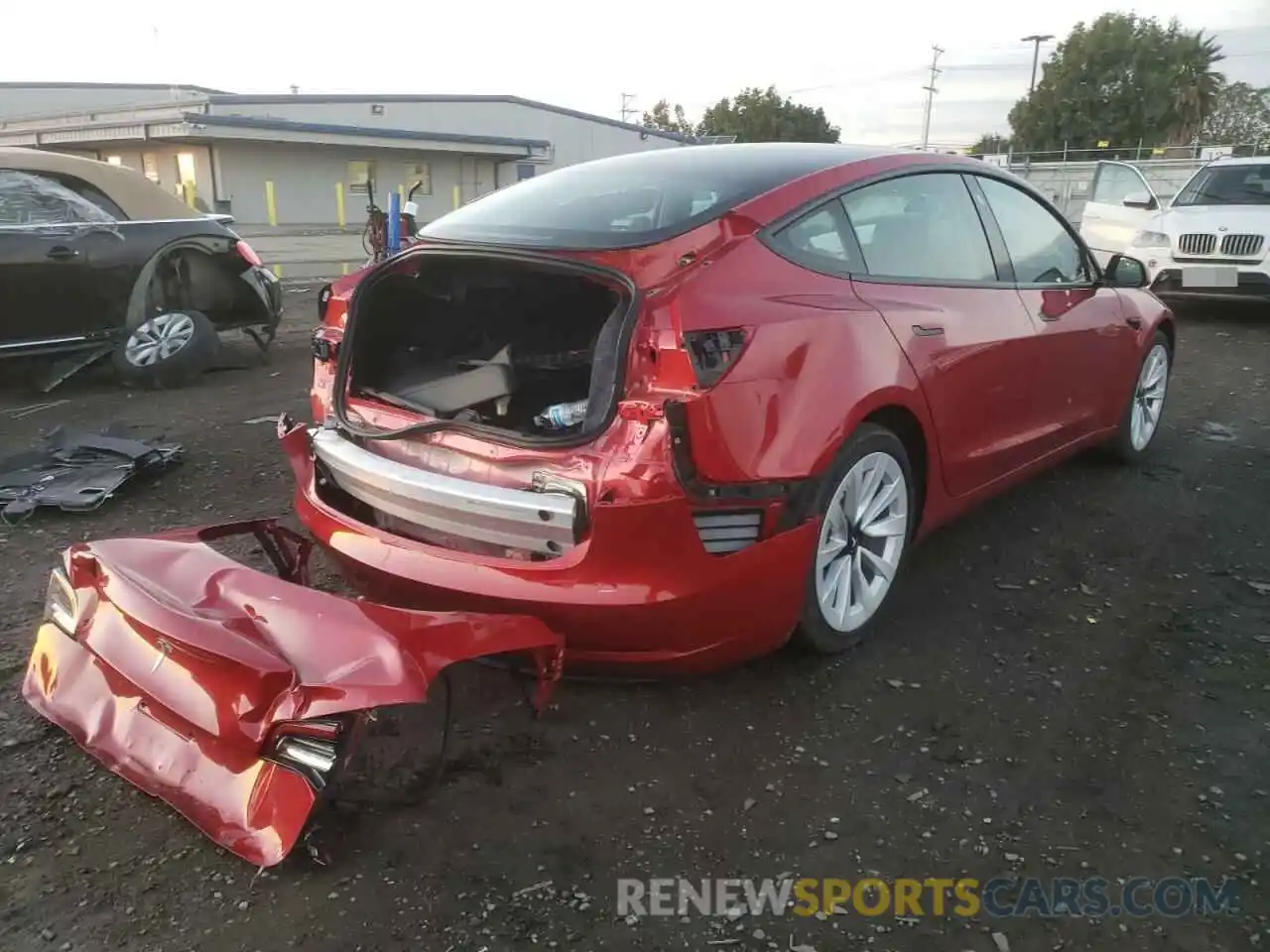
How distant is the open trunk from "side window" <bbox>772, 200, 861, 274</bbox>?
528mm

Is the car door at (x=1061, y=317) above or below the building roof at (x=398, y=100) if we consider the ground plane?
below

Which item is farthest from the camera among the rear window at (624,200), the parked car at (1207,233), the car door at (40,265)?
the parked car at (1207,233)

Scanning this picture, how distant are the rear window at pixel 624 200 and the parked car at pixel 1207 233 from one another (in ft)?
22.1

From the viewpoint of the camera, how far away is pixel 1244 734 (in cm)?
273

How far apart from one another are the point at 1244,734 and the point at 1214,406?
435 cm

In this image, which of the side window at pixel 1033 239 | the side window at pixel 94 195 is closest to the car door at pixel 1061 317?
the side window at pixel 1033 239

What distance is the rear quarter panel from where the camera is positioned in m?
2.52

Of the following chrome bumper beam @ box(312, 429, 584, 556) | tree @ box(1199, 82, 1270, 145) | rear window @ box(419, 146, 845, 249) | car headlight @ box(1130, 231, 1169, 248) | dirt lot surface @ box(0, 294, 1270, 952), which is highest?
tree @ box(1199, 82, 1270, 145)

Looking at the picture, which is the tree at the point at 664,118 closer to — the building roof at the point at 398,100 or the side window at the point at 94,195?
the building roof at the point at 398,100

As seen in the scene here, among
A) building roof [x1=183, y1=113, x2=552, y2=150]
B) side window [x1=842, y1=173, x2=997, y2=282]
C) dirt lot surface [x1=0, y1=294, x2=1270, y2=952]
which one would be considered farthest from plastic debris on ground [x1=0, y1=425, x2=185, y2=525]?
building roof [x1=183, y1=113, x2=552, y2=150]

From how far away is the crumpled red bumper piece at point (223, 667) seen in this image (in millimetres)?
2133

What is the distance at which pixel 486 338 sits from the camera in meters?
3.57

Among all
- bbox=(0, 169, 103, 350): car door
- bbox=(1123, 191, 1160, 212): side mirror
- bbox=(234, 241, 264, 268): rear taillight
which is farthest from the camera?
bbox=(1123, 191, 1160, 212): side mirror

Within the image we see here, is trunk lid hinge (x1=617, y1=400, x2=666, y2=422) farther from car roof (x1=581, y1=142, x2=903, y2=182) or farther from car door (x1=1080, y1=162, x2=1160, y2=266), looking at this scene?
car door (x1=1080, y1=162, x2=1160, y2=266)
